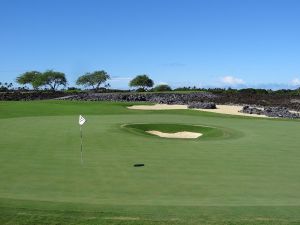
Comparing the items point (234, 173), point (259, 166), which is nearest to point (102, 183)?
point (234, 173)

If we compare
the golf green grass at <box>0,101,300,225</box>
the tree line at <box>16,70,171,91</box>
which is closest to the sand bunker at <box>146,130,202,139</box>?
the golf green grass at <box>0,101,300,225</box>

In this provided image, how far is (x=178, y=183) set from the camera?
37.3ft

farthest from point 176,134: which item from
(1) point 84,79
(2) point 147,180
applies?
(1) point 84,79

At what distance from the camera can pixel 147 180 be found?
456 inches

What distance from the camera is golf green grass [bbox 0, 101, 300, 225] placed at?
8.48 metres

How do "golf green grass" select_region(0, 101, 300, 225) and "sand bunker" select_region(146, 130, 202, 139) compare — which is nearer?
"golf green grass" select_region(0, 101, 300, 225)

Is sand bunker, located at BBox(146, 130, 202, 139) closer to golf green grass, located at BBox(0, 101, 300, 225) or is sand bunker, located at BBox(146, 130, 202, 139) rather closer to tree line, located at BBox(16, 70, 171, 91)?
golf green grass, located at BBox(0, 101, 300, 225)

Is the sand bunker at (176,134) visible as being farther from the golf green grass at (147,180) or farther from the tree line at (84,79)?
the tree line at (84,79)

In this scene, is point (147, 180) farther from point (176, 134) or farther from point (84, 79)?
point (84, 79)

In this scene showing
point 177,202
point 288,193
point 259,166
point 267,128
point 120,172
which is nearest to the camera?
point 177,202

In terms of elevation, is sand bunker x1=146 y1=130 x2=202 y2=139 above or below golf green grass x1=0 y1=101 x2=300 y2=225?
below

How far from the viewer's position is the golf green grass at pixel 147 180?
27.8 ft

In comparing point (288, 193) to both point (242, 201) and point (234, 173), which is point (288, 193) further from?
point (234, 173)

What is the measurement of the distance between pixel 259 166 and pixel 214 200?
4582 mm
